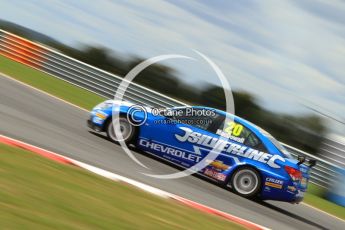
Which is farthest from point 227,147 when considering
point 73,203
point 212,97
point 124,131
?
point 212,97

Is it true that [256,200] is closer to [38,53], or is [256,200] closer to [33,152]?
[33,152]

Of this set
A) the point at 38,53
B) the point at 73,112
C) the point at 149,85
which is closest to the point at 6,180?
the point at 73,112

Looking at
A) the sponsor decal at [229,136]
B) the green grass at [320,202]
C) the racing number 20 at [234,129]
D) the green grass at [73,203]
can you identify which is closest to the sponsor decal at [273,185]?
the sponsor decal at [229,136]

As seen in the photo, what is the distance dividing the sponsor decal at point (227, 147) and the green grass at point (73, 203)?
335 cm

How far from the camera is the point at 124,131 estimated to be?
40.2 feet

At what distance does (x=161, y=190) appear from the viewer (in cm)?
885

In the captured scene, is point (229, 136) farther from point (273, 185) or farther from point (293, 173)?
point (293, 173)

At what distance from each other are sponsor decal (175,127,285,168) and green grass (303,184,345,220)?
118 inches

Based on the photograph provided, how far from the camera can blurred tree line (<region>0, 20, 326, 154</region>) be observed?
81.1 ft

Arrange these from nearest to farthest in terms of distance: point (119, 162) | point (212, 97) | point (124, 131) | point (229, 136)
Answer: point (119, 162) < point (229, 136) < point (124, 131) < point (212, 97)

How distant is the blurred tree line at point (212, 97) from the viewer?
2472cm

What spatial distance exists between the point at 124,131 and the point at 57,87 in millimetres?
9821

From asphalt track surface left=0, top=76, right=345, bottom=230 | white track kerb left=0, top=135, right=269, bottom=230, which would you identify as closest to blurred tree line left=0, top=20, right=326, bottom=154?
asphalt track surface left=0, top=76, right=345, bottom=230

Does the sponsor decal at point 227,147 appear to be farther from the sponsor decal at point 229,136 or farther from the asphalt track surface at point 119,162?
the asphalt track surface at point 119,162
